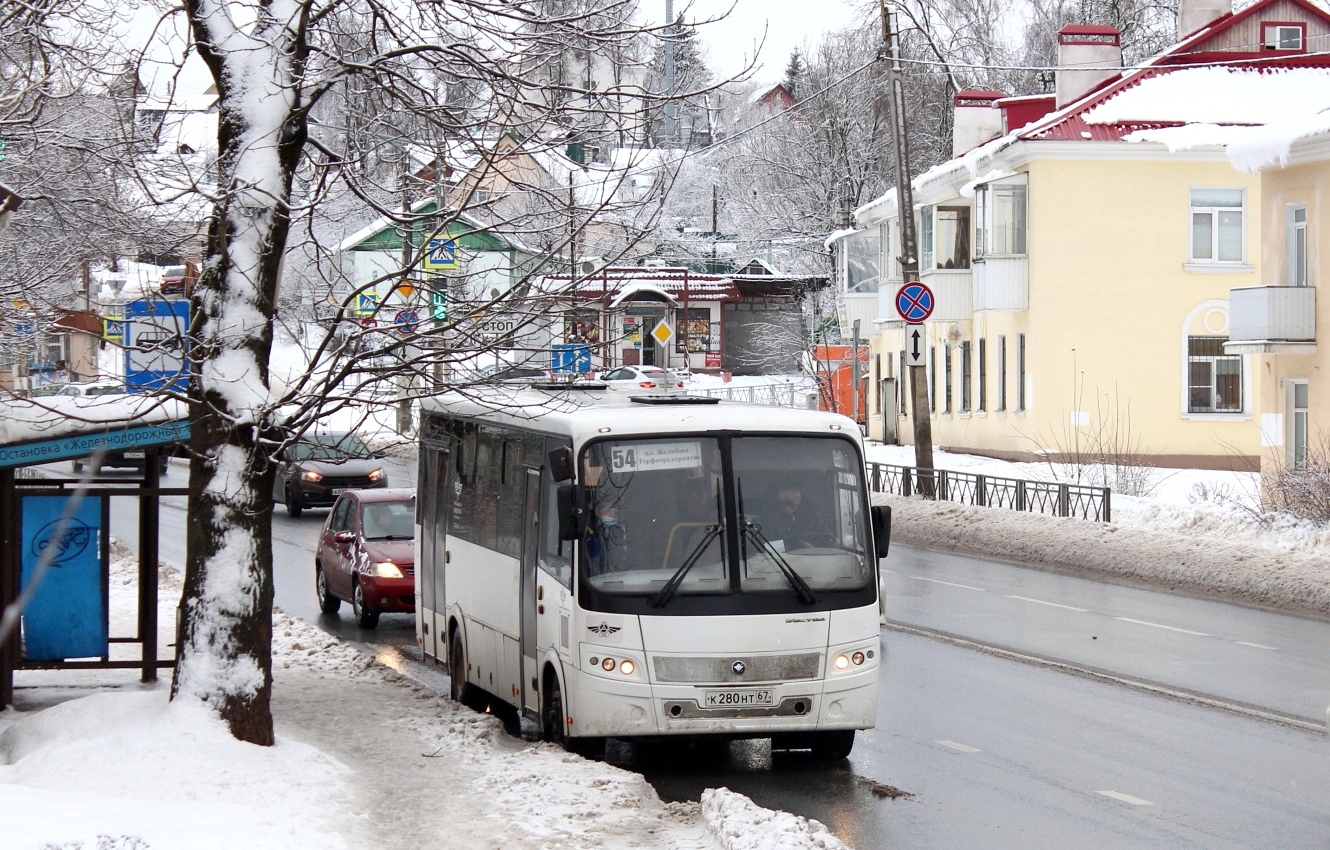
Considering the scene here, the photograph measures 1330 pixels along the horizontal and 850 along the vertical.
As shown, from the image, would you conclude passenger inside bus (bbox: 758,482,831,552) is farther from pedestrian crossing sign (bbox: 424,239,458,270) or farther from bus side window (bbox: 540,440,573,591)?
pedestrian crossing sign (bbox: 424,239,458,270)

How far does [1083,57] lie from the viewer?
46.2m

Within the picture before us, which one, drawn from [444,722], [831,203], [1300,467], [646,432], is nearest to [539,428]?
[646,432]

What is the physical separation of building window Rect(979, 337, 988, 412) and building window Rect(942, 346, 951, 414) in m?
3.11

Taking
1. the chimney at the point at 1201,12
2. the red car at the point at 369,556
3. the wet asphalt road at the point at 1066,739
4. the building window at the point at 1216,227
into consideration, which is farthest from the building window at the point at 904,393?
the red car at the point at 369,556

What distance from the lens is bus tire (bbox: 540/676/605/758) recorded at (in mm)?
11008

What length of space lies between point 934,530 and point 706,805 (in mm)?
20222

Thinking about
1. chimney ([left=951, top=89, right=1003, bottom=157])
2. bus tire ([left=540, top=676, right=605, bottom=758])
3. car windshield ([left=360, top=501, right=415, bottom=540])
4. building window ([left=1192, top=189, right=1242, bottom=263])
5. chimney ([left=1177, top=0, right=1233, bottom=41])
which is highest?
chimney ([left=1177, top=0, right=1233, bottom=41])

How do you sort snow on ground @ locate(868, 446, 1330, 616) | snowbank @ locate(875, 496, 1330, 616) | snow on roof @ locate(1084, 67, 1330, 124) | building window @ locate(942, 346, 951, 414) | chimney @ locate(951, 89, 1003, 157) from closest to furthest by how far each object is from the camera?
snowbank @ locate(875, 496, 1330, 616)
snow on ground @ locate(868, 446, 1330, 616)
snow on roof @ locate(1084, 67, 1330, 124)
building window @ locate(942, 346, 951, 414)
chimney @ locate(951, 89, 1003, 157)

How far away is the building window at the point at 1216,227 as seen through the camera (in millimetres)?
40625

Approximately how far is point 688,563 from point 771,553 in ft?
1.80

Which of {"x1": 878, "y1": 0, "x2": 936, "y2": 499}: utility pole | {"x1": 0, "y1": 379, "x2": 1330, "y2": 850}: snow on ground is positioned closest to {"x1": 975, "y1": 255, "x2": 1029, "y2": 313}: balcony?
{"x1": 878, "y1": 0, "x2": 936, "y2": 499}: utility pole

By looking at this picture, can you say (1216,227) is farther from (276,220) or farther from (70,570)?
(276,220)

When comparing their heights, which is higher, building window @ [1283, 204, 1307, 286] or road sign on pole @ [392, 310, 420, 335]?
building window @ [1283, 204, 1307, 286]

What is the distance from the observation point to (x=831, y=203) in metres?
69.1
